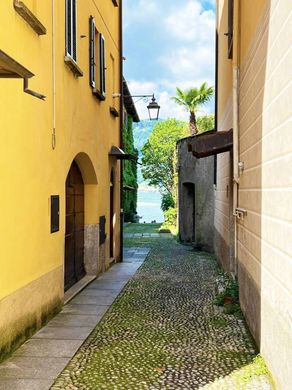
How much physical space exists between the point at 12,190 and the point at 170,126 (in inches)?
1356

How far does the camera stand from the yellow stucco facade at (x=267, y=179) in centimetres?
369

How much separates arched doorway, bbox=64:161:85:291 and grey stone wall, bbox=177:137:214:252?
6.11 meters

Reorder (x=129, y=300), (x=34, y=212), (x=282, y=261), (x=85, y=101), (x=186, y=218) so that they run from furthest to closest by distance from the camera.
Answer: (x=186, y=218)
(x=85, y=101)
(x=129, y=300)
(x=34, y=212)
(x=282, y=261)

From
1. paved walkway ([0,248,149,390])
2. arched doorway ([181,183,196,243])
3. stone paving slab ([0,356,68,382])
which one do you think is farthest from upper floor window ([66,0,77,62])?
arched doorway ([181,183,196,243])

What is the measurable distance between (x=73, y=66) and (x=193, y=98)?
80.6 ft

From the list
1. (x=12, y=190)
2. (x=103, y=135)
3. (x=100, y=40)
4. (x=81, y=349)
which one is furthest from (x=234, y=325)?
(x=100, y=40)

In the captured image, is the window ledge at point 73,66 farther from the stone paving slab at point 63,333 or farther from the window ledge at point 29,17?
the stone paving slab at point 63,333

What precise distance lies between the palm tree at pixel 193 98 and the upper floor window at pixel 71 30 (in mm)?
23679

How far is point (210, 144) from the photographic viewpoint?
762 centimetres

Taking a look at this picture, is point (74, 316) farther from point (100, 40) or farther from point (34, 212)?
point (100, 40)

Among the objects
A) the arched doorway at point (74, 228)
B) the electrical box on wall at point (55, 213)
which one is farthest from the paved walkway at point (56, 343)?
the electrical box on wall at point (55, 213)

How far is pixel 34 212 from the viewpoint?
220 inches

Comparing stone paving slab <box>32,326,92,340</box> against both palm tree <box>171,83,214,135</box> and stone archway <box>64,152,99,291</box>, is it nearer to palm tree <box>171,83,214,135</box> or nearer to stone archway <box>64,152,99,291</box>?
stone archway <box>64,152,99,291</box>

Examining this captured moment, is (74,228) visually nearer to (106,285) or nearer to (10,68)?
(106,285)
